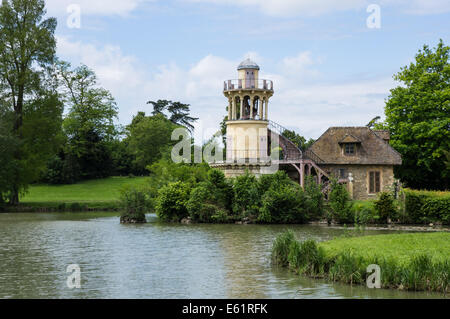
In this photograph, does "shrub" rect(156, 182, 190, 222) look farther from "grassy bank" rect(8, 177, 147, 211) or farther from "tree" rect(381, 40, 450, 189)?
"tree" rect(381, 40, 450, 189)

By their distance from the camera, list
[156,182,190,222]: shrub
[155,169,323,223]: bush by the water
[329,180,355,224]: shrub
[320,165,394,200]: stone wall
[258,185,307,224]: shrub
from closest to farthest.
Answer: [329,180,355,224]: shrub → [258,185,307,224]: shrub → [155,169,323,223]: bush by the water → [156,182,190,222]: shrub → [320,165,394,200]: stone wall

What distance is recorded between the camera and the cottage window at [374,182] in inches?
1984

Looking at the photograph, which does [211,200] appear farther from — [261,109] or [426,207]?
[426,207]

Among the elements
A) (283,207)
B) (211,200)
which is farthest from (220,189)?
(283,207)

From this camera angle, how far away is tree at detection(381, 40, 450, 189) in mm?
51219

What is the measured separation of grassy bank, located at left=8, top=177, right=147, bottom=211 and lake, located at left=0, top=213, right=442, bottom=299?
13852mm

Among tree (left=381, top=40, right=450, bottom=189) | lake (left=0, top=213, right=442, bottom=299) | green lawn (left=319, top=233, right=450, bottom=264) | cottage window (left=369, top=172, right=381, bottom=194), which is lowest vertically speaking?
lake (left=0, top=213, right=442, bottom=299)

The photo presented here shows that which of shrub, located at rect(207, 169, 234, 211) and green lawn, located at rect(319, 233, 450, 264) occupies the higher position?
shrub, located at rect(207, 169, 234, 211)

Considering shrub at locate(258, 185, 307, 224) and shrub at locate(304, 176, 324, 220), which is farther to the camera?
shrub at locate(304, 176, 324, 220)

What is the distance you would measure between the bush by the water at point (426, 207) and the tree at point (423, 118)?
10866 mm

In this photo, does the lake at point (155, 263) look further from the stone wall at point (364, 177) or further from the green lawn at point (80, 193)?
the green lawn at point (80, 193)

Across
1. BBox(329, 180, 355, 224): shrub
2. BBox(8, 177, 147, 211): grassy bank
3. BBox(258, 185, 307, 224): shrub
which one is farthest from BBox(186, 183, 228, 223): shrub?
BBox(8, 177, 147, 211): grassy bank

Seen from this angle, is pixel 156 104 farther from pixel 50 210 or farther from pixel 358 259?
pixel 358 259

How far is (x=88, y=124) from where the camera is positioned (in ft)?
252
